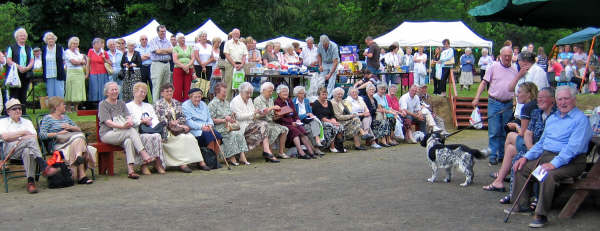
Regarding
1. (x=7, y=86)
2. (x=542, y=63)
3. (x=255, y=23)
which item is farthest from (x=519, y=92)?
(x=255, y=23)

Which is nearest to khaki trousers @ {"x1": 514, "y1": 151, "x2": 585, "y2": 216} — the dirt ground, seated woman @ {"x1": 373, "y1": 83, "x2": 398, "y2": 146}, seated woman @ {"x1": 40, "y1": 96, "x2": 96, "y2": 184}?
the dirt ground

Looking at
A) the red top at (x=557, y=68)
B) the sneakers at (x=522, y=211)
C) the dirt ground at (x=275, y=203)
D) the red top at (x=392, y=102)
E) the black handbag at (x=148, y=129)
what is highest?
the red top at (x=557, y=68)

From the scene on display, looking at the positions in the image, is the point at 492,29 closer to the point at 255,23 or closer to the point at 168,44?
the point at 255,23

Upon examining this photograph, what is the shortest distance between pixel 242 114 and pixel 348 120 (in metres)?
2.39

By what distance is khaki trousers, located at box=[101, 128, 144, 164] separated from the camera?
8.91 metres

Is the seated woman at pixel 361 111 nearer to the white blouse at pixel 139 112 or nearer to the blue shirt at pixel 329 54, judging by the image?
the blue shirt at pixel 329 54

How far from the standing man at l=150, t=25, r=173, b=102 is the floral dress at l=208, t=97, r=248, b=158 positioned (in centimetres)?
285

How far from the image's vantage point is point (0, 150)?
317 inches

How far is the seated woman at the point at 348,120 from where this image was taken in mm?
11930

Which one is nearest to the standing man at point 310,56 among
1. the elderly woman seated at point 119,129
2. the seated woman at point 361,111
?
the seated woman at point 361,111

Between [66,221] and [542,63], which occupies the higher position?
[542,63]

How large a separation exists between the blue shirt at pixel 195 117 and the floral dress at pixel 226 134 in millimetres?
285

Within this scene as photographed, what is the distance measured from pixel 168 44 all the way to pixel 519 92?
7.35 m

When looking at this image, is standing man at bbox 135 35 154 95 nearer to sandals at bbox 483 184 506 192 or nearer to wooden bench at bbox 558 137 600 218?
sandals at bbox 483 184 506 192
